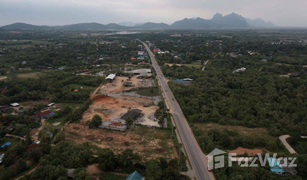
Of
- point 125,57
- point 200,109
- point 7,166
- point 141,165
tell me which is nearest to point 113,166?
point 141,165

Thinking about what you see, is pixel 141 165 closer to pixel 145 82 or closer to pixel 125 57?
pixel 145 82

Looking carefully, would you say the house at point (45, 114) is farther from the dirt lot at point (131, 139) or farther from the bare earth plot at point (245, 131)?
the bare earth plot at point (245, 131)

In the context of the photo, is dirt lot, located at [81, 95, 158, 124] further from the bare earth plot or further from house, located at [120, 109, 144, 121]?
the bare earth plot

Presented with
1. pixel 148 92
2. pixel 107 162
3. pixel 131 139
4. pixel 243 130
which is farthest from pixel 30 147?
pixel 243 130

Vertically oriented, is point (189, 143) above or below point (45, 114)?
below

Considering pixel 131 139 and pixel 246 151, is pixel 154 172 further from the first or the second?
pixel 246 151

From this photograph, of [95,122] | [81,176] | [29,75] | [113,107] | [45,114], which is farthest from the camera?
[29,75]

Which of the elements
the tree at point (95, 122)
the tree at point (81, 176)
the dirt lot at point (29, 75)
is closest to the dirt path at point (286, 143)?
the tree at point (81, 176)

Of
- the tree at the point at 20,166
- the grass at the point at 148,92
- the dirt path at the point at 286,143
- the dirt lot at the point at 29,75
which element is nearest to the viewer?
the tree at the point at 20,166

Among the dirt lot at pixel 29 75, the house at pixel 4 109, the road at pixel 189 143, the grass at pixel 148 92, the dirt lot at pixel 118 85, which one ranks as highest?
the dirt lot at pixel 29 75
